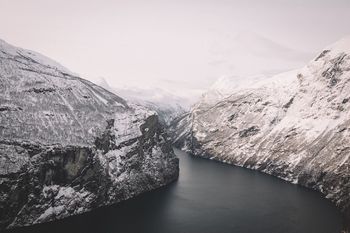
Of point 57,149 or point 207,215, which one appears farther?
point 207,215

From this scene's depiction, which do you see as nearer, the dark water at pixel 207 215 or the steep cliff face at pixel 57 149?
the steep cliff face at pixel 57 149

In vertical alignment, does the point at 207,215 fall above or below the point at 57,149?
below

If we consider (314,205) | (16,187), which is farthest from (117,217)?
(314,205)

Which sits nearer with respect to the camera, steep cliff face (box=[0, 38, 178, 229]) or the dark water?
steep cliff face (box=[0, 38, 178, 229])

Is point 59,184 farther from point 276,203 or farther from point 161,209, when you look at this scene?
point 276,203
